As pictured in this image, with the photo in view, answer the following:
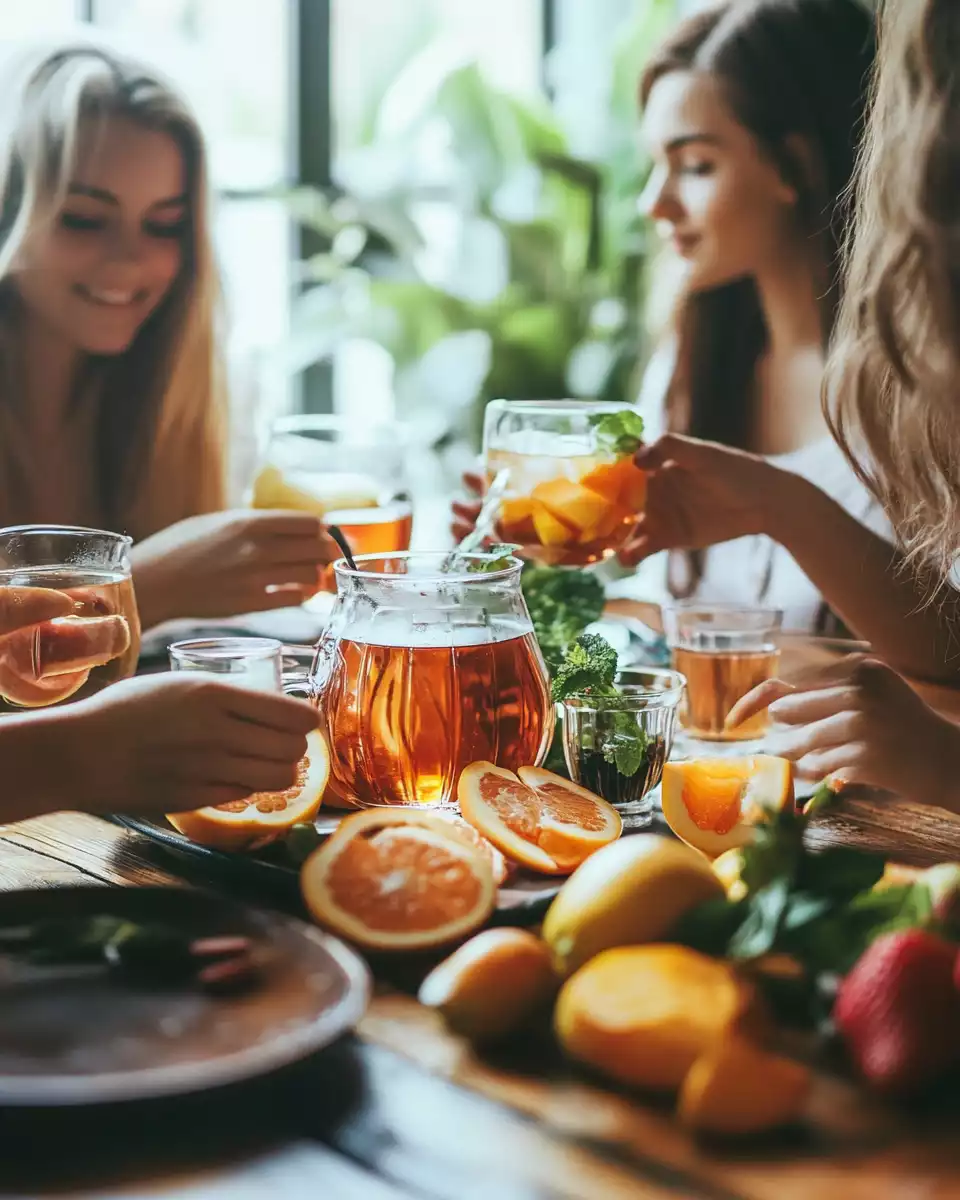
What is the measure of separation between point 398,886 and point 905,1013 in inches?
12.8

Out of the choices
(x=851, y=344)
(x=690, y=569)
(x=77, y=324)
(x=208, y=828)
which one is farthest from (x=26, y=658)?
(x=690, y=569)

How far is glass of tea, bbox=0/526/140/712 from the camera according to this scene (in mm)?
1182

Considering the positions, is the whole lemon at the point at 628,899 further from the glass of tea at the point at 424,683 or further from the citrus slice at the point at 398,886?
the glass of tea at the point at 424,683

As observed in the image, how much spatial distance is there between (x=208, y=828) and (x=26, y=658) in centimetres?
27

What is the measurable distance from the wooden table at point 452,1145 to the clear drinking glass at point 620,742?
416mm

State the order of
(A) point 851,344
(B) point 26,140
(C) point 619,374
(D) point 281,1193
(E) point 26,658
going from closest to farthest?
(D) point 281,1193
(E) point 26,658
(A) point 851,344
(B) point 26,140
(C) point 619,374

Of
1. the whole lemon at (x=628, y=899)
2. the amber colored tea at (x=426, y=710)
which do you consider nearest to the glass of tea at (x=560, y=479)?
the amber colored tea at (x=426, y=710)

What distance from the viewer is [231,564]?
167cm

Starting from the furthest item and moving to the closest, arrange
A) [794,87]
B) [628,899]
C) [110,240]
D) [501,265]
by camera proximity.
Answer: [501,265]
[794,87]
[110,240]
[628,899]

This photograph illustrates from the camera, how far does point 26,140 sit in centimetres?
222

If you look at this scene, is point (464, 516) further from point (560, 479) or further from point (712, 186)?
point (712, 186)

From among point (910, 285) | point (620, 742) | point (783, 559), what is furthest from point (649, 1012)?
point (783, 559)

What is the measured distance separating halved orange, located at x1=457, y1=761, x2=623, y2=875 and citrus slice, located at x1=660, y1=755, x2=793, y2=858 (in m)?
0.06

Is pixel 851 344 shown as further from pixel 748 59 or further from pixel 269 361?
pixel 269 361
